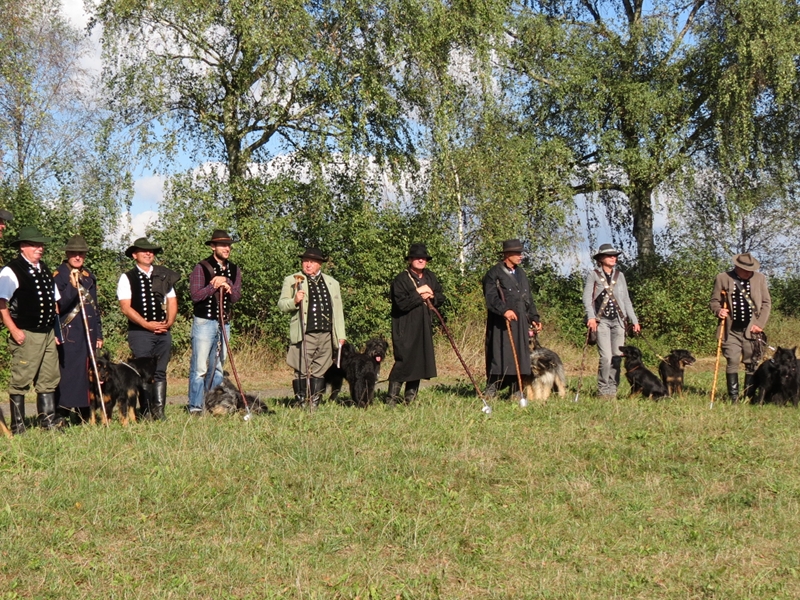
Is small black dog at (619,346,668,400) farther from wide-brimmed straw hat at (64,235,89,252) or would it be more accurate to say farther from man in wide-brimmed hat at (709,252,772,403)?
wide-brimmed straw hat at (64,235,89,252)

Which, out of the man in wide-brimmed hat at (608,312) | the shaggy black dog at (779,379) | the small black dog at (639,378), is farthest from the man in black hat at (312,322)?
the shaggy black dog at (779,379)

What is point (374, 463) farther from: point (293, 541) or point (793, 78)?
point (793, 78)

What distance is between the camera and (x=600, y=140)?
1983 centimetres

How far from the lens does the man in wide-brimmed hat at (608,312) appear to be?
36.4 ft

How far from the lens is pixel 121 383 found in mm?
9492

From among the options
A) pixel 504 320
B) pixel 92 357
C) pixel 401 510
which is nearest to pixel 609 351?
pixel 504 320

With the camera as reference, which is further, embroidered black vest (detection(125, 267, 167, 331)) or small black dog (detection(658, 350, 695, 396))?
small black dog (detection(658, 350, 695, 396))

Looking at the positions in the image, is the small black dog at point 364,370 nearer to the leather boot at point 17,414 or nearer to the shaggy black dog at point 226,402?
the shaggy black dog at point 226,402

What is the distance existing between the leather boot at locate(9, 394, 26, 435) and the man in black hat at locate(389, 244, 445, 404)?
399 centimetres

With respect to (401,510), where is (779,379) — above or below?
above

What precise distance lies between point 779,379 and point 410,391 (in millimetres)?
4456

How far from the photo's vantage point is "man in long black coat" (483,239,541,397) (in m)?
10.8

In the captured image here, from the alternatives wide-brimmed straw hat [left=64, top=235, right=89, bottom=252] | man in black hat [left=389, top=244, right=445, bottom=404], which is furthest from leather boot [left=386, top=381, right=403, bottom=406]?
wide-brimmed straw hat [left=64, top=235, right=89, bottom=252]

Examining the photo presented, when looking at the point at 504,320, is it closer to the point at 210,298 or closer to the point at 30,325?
the point at 210,298
